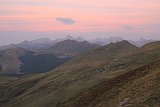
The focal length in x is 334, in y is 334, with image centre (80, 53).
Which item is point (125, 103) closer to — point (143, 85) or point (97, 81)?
point (143, 85)

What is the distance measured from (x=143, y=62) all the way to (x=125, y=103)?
53.0 metres

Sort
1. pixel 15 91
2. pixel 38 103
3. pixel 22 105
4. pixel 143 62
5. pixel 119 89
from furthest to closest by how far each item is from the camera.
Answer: pixel 15 91 < pixel 143 62 < pixel 22 105 < pixel 38 103 < pixel 119 89

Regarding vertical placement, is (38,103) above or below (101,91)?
below

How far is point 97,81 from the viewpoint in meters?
83.2

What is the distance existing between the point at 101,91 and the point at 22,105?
3227 cm

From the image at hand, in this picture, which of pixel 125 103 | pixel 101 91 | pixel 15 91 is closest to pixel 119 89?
pixel 101 91

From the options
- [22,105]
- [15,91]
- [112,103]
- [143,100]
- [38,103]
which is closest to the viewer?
[143,100]

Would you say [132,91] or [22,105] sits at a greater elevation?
[132,91]

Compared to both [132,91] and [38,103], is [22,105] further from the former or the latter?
[132,91]

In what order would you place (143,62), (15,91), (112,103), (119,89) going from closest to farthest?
1. (112,103)
2. (119,89)
3. (143,62)
4. (15,91)

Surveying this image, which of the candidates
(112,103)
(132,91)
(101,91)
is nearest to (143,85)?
(132,91)

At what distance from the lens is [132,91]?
2005 inches

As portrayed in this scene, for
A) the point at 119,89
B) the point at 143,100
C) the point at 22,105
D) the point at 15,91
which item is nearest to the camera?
the point at 143,100

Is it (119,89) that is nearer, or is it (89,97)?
(119,89)
